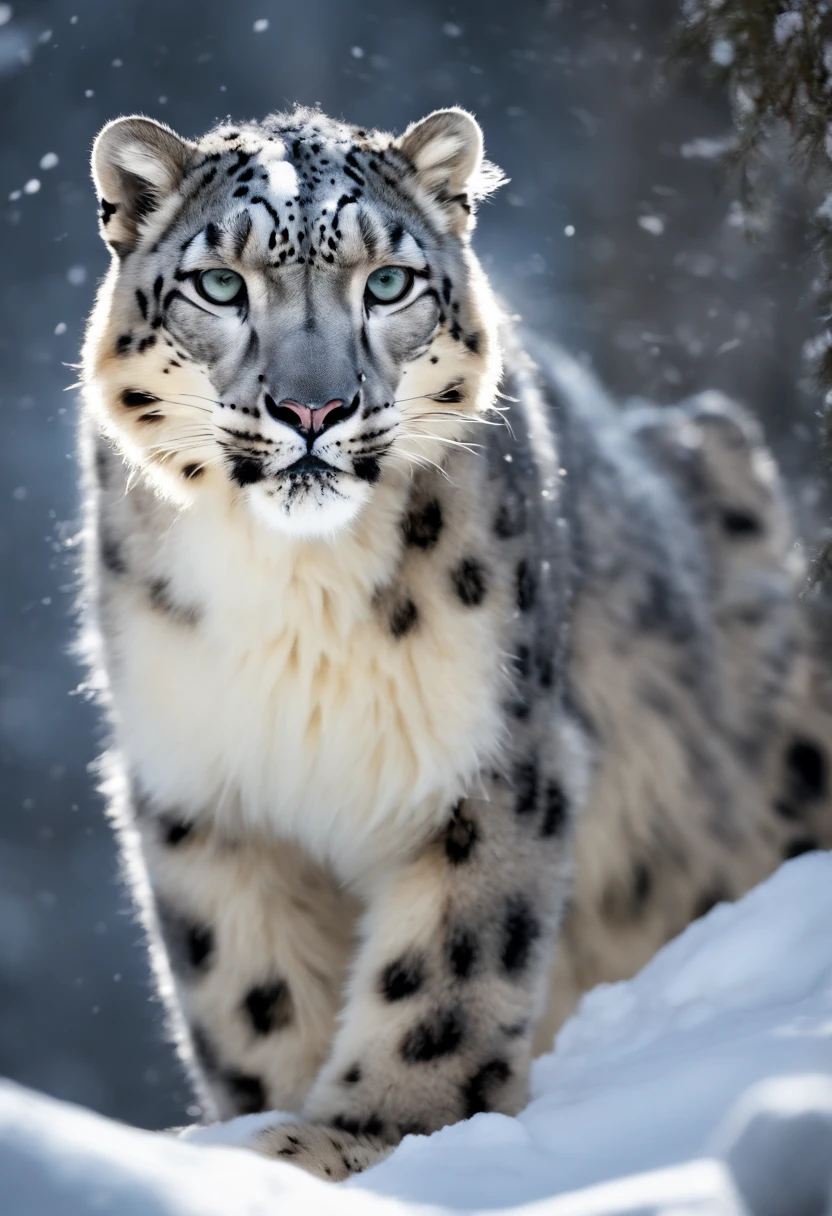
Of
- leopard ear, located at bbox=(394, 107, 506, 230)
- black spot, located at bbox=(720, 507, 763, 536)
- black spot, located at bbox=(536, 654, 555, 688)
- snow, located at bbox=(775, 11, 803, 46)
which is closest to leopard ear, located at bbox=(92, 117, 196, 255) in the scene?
leopard ear, located at bbox=(394, 107, 506, 230)

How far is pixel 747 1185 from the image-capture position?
1.72 m

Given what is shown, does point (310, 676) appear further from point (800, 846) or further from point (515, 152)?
point (515, 152)

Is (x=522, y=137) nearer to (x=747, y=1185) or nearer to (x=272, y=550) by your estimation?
(x=272, y=550)

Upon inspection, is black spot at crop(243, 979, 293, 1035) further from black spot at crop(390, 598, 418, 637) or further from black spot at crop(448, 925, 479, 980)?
black spot at crop(390, 598, 418, 637)

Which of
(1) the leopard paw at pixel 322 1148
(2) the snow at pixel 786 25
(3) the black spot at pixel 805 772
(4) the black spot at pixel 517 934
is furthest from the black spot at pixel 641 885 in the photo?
(2) the snow at pixel 786 25

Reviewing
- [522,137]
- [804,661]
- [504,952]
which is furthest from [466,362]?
[522,137]

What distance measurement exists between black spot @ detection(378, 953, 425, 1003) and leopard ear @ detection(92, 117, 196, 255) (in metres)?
1.36

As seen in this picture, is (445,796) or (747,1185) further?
(445,796)

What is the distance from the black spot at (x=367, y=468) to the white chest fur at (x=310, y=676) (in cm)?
20

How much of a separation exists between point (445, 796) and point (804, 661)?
5.52 feet

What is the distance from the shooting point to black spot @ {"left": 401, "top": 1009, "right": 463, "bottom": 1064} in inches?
110

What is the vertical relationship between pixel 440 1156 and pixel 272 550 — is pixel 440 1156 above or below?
below

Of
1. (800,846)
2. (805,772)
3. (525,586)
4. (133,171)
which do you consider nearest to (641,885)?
(800,846)

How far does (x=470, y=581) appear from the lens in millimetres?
2803
